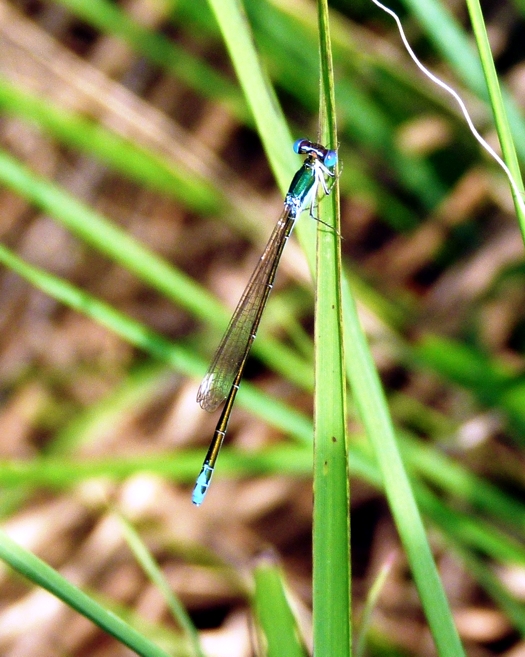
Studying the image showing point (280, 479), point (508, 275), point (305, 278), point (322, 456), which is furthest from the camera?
point (280, 479)

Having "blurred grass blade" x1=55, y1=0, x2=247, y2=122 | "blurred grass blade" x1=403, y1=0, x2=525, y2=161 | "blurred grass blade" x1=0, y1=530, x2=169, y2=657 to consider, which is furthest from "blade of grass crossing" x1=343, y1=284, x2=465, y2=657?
"blurred grass blade" x1=55, y1=0, x2=247, y2=122

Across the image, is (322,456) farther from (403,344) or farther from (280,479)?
(280,479)

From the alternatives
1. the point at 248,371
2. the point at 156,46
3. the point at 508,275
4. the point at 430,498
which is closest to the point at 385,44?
the point at 156,46

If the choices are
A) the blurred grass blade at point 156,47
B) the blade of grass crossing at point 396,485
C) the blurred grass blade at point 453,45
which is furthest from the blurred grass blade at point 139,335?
the blurred grass blade at point 156,47

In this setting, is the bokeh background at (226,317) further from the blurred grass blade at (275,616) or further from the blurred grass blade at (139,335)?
the blurred grass blade at (275,616)

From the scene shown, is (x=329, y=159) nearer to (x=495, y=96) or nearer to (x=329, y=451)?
(x=495, y=96)

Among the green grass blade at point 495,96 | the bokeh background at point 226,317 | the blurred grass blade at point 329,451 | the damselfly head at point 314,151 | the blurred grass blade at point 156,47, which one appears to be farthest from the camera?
the blurred grass blade at point 156,47
